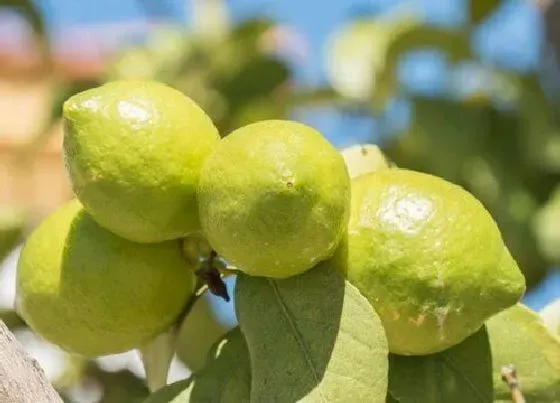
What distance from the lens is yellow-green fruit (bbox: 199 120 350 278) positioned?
73cm

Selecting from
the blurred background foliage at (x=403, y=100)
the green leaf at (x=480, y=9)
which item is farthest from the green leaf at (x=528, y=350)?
the green leaf at (x=480, y=9)

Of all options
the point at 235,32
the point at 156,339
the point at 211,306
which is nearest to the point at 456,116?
the point at 235,32

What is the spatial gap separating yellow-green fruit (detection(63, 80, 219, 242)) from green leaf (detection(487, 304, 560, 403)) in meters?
0.26

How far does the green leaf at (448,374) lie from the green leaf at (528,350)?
0.5 inches

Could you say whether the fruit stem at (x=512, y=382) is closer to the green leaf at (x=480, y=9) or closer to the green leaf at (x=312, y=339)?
the green leaf at (x=312, y=339)

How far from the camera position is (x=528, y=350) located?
0.87 m

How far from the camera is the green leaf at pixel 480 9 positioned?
2.04 metres

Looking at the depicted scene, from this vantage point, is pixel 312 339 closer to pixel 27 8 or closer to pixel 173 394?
pixel 173 394

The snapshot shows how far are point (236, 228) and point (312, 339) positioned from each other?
10 cm

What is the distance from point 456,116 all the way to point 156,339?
1176 mm

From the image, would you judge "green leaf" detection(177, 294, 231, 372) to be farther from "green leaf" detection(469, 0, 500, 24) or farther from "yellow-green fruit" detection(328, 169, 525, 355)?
"green leaf" detection(469, 0, 500, 24)

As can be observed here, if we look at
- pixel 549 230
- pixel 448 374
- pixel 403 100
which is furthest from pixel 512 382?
pixel 403 100

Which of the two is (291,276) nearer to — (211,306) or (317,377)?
(317,377)

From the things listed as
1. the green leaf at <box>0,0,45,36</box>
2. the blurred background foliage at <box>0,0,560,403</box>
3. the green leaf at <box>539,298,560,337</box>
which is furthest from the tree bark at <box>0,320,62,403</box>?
the green leaf at <box>0,0,45,36</box>
